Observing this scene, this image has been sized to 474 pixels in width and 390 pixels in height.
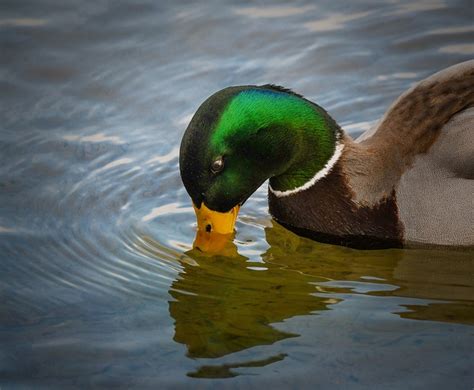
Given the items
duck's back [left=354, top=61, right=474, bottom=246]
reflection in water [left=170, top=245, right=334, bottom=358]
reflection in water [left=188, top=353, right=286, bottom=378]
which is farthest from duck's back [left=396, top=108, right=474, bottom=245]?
→ reflection in water [left=188, top=353, right=286, bottom=378]

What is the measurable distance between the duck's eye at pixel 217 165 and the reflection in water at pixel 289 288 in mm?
536

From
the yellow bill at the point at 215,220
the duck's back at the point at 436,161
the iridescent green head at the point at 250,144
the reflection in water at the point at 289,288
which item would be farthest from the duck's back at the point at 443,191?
the yellow bill at the point at 215,220

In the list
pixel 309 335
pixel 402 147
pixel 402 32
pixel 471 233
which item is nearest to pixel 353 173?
pixel 402 147

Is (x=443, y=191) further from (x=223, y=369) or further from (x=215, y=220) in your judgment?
(x=223, y=369)

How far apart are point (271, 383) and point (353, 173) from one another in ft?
5.47

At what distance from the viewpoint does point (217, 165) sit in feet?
18.1

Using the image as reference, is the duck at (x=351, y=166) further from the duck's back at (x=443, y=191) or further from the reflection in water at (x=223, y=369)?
the reflection in water at (x=223, y=369)

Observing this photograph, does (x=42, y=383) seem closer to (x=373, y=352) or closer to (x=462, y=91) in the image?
(x=373, y=352)

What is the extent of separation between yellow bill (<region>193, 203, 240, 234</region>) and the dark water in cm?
17

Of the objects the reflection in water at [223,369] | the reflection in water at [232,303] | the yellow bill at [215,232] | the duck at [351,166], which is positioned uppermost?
the duck at [351,166]

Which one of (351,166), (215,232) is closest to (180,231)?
(215,232)

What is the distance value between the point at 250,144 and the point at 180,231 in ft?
2.65

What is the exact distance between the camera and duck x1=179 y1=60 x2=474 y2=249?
220 inches

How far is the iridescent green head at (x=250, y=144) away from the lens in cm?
542
